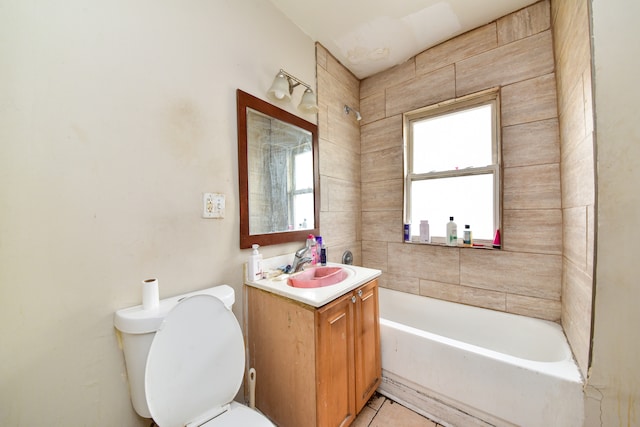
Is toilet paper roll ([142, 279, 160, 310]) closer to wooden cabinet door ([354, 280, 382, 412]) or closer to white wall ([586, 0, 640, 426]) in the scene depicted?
wooden cabinet door ([354, 280, 382, 412])

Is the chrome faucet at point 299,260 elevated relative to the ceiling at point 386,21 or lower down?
lower down

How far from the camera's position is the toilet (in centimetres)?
80

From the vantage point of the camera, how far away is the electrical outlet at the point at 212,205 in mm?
1217

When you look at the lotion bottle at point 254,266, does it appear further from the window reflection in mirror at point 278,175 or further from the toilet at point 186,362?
the toilet at point 186,362

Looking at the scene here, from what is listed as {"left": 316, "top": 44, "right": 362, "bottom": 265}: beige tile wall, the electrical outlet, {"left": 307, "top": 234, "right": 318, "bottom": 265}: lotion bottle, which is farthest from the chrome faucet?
the electrical outlet

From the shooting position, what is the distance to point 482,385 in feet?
4.10

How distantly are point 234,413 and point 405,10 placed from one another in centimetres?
261

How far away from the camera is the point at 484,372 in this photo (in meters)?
1.25

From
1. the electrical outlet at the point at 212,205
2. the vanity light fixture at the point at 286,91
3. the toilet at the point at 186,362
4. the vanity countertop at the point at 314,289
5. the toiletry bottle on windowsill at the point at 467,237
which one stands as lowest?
the toilet at the point at 186,362

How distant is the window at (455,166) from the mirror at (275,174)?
103cm

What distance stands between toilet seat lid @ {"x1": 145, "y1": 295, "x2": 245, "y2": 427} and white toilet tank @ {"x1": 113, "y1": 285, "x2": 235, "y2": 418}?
4.2 inches

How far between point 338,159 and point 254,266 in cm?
132

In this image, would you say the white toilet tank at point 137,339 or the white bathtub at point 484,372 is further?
the white bathtub at point 484,372

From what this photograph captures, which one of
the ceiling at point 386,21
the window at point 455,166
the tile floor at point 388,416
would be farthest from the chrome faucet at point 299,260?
the ceiling at point 386,21
